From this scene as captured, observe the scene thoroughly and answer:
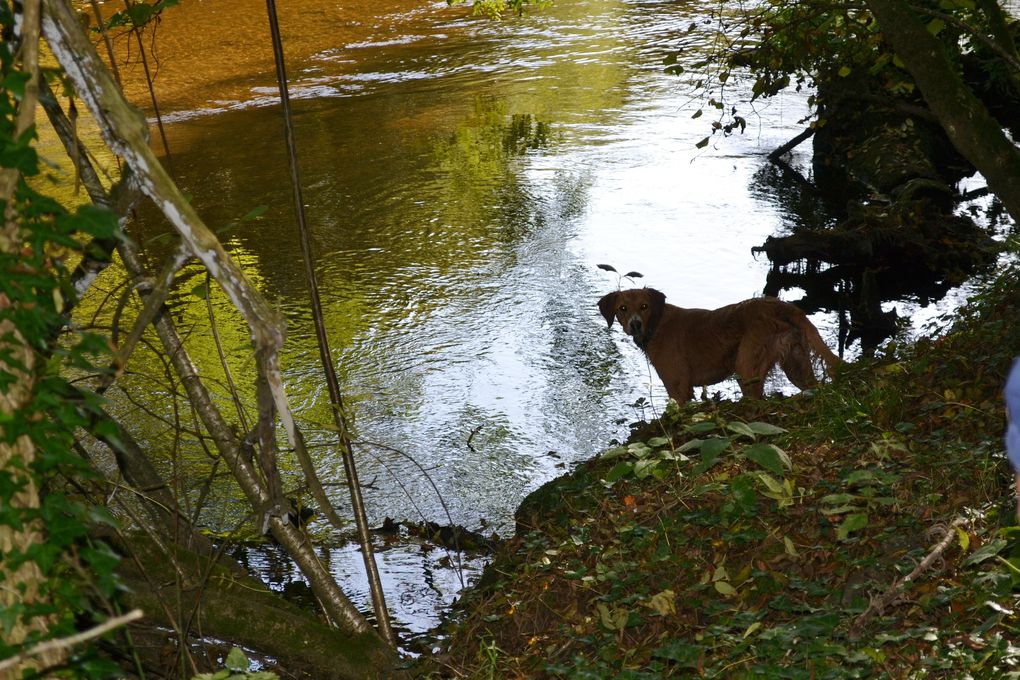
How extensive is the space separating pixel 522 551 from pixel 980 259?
6.39 m

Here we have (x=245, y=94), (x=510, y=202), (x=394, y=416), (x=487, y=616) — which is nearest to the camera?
(x=487, y=616)

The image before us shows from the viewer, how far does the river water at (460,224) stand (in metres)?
7.30

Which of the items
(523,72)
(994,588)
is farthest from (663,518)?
(523,72)

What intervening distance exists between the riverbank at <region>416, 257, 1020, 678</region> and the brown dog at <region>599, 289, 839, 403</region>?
0.64m

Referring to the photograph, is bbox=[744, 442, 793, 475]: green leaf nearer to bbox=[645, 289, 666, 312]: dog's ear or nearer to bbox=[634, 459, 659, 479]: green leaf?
bbox=[634, 459, 659, 479]: green leaf

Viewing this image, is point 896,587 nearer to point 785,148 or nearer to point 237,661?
point 237,661

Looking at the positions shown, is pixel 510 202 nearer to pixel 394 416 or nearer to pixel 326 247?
pixel 326 247

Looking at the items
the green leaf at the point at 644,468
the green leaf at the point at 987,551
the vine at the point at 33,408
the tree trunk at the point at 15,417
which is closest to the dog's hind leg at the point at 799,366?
the green leaf at the point at 644,468

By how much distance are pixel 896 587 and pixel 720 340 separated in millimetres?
3404

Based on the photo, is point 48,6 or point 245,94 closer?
point 48,6

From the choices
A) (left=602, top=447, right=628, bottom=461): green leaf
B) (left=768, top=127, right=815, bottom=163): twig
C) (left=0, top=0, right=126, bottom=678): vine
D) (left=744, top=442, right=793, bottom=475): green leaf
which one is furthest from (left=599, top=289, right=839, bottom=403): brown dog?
(left=768, top=127, right=815, bottom=163): twig

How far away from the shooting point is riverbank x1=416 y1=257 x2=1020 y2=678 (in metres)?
3.58

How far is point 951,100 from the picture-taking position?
17.7 feet

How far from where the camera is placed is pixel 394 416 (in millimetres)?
7836
